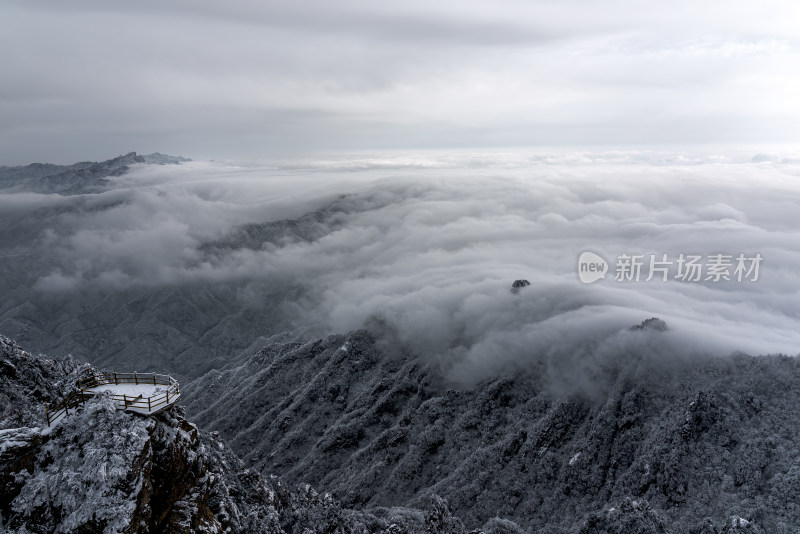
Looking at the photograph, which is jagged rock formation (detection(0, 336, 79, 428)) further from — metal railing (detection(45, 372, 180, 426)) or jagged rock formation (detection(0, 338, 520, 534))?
jagged rock formation (detection(0, 338, 520, 534))

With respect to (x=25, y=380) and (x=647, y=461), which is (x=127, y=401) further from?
(x=647, y=461)

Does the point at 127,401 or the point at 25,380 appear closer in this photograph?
the point at 127,401

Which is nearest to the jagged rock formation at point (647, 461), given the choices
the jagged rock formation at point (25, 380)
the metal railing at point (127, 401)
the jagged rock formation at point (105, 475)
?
the jagged rock formation at point (105, 475)

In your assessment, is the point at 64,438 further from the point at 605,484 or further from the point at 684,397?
the point at 684,397

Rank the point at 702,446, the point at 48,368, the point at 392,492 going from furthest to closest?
the point at 392,492, the point at 702,446, the point at 48,368

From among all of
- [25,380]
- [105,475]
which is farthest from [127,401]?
[25,380]

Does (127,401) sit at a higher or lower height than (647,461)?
higher

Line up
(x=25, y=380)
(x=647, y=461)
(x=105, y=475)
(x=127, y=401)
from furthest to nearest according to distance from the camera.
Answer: (x=647, y=461) → (x=25, y=380) → (x=127, y=401) → (x=105, y=475)

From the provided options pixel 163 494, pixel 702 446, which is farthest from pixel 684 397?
pixel 163 494

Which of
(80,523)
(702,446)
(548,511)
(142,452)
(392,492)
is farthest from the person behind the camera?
(392,492)

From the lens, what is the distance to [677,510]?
425 feet

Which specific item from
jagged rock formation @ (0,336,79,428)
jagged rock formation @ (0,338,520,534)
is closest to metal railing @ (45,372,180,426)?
jagged rock formation @ (0,338,520,534)

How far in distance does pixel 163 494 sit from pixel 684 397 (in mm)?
173350

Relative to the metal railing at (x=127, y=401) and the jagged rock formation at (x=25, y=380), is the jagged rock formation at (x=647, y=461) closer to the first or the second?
the jagged rock formation at (x=25, y=380)
